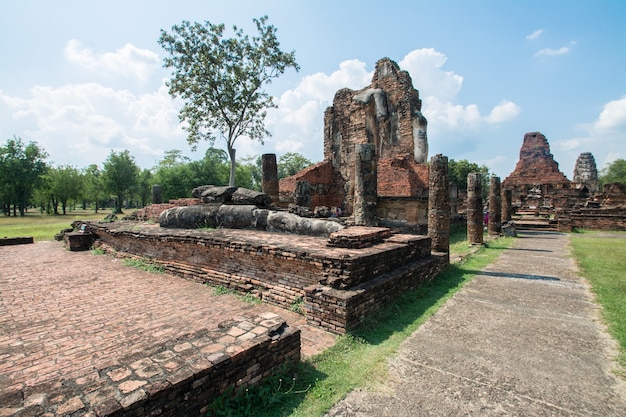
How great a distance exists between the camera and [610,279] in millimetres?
6359

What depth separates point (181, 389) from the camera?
2.18 m

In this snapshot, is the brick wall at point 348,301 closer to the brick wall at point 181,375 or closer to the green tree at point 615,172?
the brick wall at point 181,375

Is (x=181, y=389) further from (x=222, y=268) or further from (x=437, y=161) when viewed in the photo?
(x=437, y=161)

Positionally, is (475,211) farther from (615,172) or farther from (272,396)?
(615,172)

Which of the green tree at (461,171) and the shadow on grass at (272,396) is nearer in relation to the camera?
the shadow on grass at (272,396)

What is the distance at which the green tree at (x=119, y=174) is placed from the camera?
34938 millimetres

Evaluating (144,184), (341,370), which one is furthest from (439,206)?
(144,184)

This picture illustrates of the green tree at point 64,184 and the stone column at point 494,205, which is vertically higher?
the green tree at point 64,184

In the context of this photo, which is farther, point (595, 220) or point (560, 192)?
point (560, 192)

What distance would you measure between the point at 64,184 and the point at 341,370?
45.4 m

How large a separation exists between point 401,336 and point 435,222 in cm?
479

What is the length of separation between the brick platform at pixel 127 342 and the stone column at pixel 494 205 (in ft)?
41.4

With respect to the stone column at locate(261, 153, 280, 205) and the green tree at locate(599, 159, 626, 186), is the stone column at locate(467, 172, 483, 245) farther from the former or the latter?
the green tree at locate(599, 159, 626, 186)

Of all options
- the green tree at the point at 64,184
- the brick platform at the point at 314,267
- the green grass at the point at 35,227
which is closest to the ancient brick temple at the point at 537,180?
the brick platform at the point at 314,267
